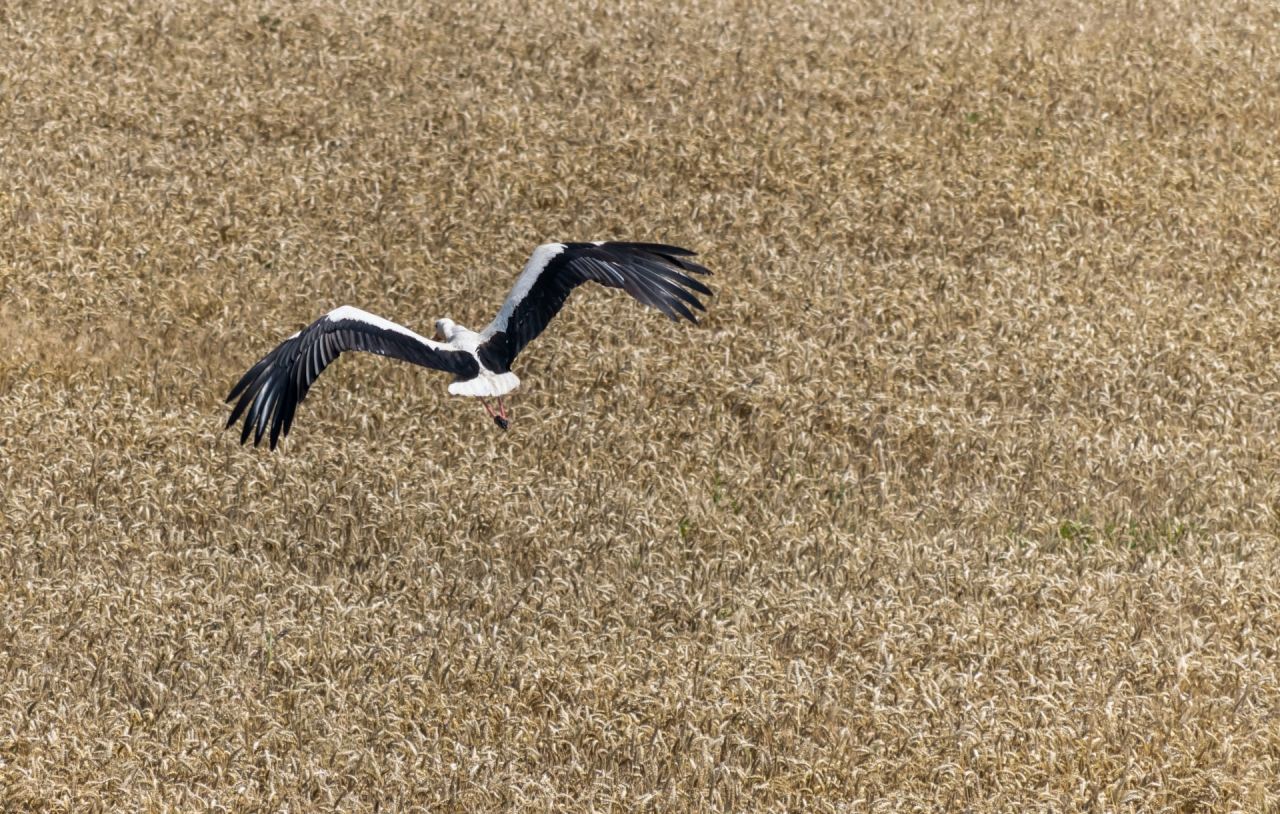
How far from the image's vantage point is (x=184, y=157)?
14.1 m

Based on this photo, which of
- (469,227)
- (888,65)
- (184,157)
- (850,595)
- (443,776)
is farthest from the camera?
(888,65)

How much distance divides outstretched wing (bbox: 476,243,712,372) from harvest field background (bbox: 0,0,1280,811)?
103cm

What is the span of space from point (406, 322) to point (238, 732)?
553 centimetres

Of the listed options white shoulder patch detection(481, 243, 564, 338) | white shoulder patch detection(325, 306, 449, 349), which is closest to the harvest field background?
white shoulder patch detection(481, 243, 564, 338)

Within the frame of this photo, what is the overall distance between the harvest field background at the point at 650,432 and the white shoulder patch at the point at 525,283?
1098mm

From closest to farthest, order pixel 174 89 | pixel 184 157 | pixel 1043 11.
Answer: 1. pixel 184 157
2. pixel 174 89
3. pixel 1043 11

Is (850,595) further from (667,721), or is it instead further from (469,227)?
(469,227)

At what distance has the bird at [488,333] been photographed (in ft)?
22.8

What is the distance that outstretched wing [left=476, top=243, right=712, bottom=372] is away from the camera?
7766 mm

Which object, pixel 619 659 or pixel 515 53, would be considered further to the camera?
pixel 515 53

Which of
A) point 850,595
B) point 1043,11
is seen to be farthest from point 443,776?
point 1043,11

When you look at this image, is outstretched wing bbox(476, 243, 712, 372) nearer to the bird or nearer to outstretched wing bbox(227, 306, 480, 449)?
the bird

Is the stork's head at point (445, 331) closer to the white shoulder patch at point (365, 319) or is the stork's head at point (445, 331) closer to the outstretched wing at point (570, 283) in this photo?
the outstretched wing at point (570, 283)

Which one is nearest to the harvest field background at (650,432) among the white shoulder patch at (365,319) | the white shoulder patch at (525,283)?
the white shoulder patch at (525,283)
